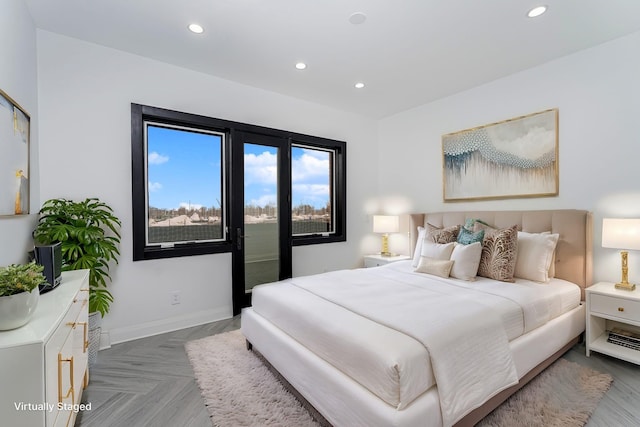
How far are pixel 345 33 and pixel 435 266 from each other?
2.24 meters

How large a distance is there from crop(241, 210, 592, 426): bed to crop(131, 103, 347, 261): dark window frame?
120 cm

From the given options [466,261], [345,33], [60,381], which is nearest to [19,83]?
[60,381]

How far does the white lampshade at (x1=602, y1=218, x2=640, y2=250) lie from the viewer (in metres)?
2.31

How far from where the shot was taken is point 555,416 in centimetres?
174

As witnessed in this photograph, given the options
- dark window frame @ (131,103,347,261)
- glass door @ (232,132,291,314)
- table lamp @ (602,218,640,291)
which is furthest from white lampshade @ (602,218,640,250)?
glass door @ (232,132,291,314)

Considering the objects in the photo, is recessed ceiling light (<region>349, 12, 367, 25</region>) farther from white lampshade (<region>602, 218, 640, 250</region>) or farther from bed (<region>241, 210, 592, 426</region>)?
white lampshade (<region>602, 218, 640, 250</region>)

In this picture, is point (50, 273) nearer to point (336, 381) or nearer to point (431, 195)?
point (336, 381)

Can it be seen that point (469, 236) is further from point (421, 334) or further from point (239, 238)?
point (239, 238)

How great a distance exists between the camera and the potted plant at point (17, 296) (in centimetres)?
117

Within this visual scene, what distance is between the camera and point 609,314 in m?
2.36

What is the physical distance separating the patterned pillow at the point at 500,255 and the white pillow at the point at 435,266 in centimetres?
31

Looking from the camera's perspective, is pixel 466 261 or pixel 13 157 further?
pixel 466 261

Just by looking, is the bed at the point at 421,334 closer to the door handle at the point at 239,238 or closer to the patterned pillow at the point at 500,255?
the patterned pillow at the point at 500,255

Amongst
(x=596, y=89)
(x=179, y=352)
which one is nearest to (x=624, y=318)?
(x=596, y=89)
